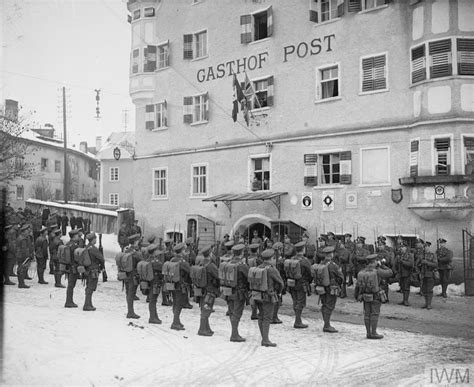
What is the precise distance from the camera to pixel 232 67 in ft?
82.2

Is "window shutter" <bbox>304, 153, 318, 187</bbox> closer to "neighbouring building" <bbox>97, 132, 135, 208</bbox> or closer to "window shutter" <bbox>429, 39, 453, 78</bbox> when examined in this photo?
"window shutter" <bbox>429, 39, 453, 78</bbox>

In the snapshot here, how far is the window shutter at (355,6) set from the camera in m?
20.7

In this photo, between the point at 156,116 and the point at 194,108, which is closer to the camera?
the point at 194,108

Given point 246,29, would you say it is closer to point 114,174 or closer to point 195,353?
point 195,353

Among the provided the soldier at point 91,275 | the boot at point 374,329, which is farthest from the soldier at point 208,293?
the soldier at point 91,275

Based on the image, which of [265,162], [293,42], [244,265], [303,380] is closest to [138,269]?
[244,265]

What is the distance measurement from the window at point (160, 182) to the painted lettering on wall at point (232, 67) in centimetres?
522

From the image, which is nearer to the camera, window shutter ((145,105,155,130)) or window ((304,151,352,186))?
window ((304,151,352,186))

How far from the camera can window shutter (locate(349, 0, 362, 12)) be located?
2073cm

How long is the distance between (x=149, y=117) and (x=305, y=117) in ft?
33.1

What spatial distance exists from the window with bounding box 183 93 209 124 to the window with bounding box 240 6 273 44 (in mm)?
3694

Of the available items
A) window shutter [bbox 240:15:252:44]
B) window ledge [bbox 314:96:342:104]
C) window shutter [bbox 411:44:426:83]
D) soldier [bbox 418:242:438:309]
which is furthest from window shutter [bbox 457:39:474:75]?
window shutter [bbox 240:15:252:44]

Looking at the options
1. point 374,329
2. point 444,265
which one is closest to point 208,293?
point 374,329

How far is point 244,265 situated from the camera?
11039 mm
